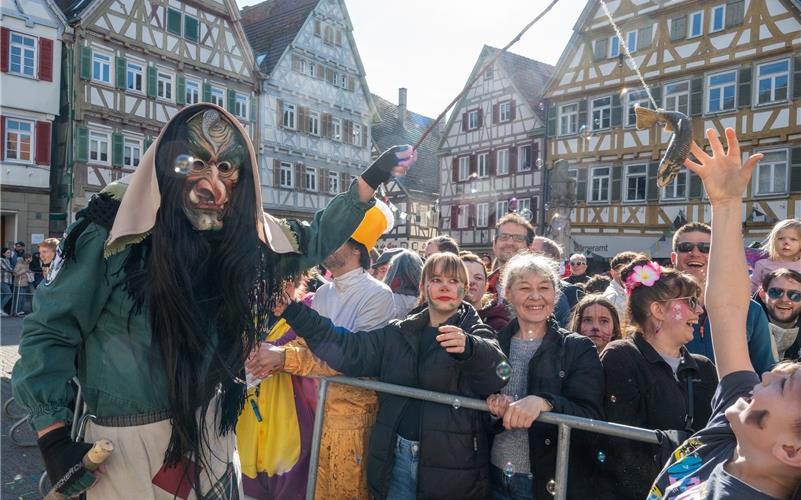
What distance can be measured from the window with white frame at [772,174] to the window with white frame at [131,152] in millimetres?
19986

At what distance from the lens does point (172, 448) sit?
1983mm

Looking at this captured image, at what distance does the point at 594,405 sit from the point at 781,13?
2004 cm

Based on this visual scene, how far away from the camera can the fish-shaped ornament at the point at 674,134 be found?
2.06 m

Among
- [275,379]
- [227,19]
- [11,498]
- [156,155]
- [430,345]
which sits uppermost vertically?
[227,19]

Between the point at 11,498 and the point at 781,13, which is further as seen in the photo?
the point at 781,13

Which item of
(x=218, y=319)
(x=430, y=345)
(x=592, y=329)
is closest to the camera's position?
(x=218, y=319)

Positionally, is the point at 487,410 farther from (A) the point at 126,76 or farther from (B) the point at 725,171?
(A) the point at 126,76

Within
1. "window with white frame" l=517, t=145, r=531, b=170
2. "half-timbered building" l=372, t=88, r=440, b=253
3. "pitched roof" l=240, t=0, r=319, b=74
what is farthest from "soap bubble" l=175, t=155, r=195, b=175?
"half-timbered building" l=372, t=88, r=440, b=253

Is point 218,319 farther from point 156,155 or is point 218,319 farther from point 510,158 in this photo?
point 510,158

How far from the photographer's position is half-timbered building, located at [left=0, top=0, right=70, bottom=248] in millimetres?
18469

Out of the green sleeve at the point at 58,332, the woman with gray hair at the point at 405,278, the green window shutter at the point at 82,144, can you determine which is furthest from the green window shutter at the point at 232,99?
the green sleeve at the point at 58,332

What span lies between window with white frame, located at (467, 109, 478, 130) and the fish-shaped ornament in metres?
26.4

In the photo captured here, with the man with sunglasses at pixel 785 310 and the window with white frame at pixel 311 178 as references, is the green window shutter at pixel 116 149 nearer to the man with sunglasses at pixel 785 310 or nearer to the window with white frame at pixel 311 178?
the window with white frame at pixel 311 178

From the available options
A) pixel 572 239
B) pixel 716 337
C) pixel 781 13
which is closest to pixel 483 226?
pixel 572 239
